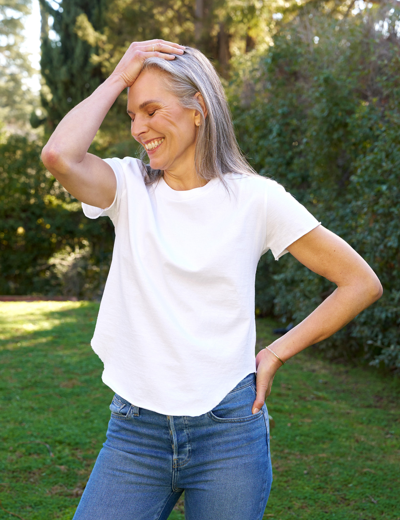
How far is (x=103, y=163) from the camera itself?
154 centimetres

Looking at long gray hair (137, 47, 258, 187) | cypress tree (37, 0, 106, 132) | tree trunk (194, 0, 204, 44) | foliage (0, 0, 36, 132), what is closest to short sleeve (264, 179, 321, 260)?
long gray hair (137, 47, 258, 187)

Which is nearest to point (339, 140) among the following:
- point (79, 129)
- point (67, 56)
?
point (79, 129)

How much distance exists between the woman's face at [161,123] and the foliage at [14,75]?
93.6ft

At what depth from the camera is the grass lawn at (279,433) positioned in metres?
3.12

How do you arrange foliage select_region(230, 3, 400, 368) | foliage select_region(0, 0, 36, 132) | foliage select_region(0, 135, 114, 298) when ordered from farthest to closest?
foliage select_region(0, 0, 36, 132), foliage select_region(0, 135, 114, 298), foliage select_region(230, 3, 400, 368)

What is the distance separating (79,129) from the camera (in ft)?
4.83

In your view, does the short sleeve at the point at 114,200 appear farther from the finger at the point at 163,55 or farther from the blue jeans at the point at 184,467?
the blue jeans at the point at 184,467

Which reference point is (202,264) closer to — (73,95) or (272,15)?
(272,15)

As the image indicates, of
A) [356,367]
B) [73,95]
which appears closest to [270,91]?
[356,367]

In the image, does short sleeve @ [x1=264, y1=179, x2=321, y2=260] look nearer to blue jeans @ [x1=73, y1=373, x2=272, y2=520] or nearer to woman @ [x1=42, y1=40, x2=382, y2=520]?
woman @ [x1=42, y1=40, x2=382, y2=520]

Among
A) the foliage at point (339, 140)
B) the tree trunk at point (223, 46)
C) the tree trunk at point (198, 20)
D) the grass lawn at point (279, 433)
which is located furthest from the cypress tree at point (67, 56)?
the grass lawn at point (279, 433)

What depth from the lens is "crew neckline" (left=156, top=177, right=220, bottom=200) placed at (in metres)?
1.54

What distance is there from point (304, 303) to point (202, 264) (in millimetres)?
4979

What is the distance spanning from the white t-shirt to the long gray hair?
6 cm
